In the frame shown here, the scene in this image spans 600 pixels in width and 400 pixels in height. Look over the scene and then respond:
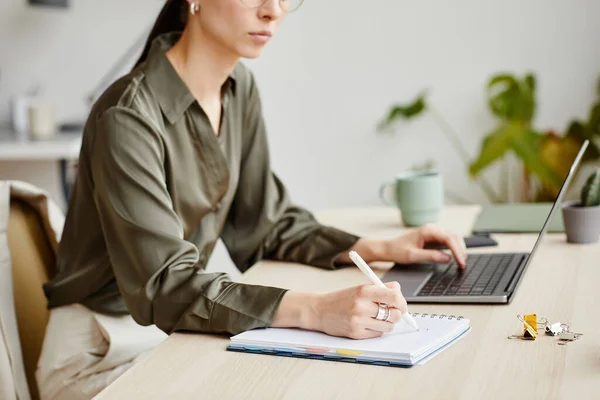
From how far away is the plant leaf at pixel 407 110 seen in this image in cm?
312

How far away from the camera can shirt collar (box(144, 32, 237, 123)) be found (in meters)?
1.35

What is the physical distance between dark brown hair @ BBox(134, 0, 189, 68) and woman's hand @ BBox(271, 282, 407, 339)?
0.64m

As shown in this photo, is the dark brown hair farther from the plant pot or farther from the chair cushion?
the plant pot

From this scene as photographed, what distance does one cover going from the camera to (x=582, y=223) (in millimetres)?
1467

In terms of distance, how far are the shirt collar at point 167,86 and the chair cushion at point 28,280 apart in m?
0.35

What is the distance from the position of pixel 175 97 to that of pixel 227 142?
0.19m

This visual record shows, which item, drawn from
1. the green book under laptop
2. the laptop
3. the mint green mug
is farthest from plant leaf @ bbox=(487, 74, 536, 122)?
the laptop

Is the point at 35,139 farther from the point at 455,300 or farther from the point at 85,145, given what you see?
the point at 455,300

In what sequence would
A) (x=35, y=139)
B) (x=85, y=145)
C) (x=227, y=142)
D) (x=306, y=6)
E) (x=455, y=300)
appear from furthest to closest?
(x=306, y=6), (x=35, y=139), (x=227, y=142), (x=85, y=145), (x=455, y=300)

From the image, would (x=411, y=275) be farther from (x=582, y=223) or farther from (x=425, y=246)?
(x=582, y=223)

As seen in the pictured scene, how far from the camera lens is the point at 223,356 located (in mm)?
995

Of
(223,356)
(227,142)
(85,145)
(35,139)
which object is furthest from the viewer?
(35,139)

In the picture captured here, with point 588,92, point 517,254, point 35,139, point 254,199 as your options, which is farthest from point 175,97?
point 588,92

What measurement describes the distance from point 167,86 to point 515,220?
77 centimetres
